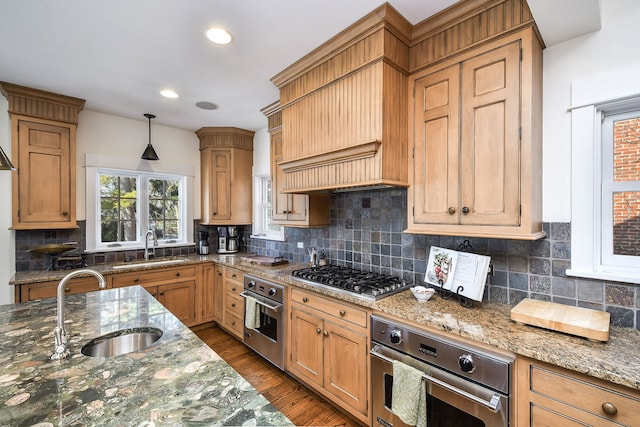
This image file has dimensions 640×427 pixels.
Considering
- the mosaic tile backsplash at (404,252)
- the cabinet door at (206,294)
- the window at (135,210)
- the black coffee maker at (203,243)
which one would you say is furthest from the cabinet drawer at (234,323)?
the window at (135,210)

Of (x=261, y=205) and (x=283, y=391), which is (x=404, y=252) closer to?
(x=283, y=391)

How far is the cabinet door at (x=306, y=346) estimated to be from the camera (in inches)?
87.4

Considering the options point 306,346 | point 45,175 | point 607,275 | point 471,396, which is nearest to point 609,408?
point 471,396

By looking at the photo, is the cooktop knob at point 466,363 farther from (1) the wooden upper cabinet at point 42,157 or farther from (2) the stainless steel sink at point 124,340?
(1) the wooden upper cabinet at point 42,157

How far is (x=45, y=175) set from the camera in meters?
2.91

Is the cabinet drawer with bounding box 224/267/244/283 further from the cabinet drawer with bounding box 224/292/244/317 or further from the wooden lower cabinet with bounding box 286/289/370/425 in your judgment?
the wooden lower cabinet with bounding box 286/289/370/425

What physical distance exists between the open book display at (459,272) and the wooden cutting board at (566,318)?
234 mm

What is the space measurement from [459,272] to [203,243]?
340 centimetres

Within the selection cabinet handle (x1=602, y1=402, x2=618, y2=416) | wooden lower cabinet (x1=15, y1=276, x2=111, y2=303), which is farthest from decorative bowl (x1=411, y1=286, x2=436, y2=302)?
wooden lower cabinet (x1=15, y1=276, x2=111, y2=303)

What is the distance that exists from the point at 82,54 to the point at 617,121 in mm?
3547

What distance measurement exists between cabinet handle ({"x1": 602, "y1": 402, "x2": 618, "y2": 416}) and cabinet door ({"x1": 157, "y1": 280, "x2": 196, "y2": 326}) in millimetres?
3631

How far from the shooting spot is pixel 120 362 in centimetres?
112

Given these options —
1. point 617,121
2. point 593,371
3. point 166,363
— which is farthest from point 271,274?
point 617,121

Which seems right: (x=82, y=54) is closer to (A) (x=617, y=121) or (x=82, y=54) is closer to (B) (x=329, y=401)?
(B) (x=329, y=401)
